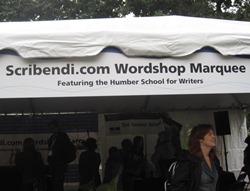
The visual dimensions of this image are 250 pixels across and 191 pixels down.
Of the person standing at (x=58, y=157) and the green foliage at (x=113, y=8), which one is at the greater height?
the green foliage at (x=113, y=8)

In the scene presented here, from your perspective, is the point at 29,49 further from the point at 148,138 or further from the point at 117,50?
the point at 148,138

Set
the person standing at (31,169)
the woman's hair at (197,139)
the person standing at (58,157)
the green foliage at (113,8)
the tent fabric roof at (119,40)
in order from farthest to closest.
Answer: the green foliage at (113,8) → the person standing at (31,169) → the person standing at (58,157) → the tent fabric roof at (119,40) → the woman's hair at (197,139)

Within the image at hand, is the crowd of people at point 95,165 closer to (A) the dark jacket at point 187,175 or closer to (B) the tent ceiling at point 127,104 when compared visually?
(B) the tent ceiling at point 127,104

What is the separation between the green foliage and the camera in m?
16.0

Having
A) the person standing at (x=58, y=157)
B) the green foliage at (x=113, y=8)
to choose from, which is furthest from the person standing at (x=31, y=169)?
the green foliage at (x=113, y=8)

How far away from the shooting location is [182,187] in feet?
10.3

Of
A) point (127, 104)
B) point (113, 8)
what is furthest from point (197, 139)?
point (113, 8)

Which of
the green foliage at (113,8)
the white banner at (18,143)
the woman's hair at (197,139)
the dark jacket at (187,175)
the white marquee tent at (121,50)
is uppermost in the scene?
the green foliage at (113,8)

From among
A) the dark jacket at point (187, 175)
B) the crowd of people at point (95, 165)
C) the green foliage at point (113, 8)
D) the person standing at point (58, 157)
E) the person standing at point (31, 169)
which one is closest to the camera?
the dark jacket at point (187, 175)

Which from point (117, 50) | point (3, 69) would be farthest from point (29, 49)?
point (117, 50)

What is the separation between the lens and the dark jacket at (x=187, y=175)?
10.3 feet

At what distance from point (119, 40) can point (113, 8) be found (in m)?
15.5

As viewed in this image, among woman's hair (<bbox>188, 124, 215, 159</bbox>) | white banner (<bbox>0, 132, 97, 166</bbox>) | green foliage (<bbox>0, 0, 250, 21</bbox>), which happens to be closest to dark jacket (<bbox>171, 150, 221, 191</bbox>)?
woman's hair (<bbox>188, 124, 215, 159</bbox>)

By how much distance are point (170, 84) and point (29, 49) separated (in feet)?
4.67
